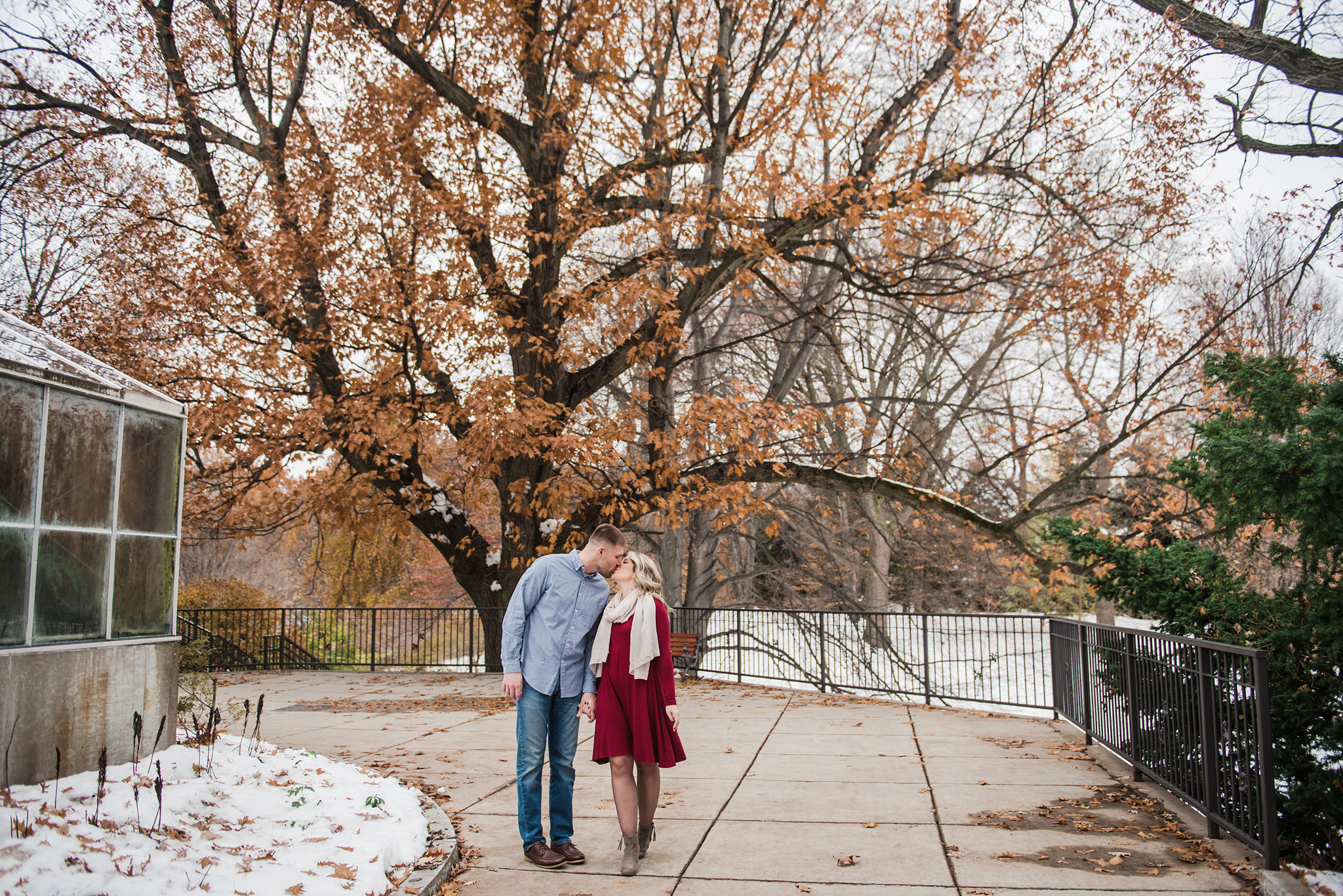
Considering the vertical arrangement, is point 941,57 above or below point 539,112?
A: above

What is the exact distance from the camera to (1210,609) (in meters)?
6.32

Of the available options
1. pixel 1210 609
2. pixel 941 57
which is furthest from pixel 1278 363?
pixel 941 57

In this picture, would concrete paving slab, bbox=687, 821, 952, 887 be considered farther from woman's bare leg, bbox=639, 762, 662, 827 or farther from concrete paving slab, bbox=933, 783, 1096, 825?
concrete paving slab, bbox=933, 783, 1096, 825

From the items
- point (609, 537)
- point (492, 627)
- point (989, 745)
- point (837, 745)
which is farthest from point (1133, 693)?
point (492, 627)

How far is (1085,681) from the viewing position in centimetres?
888

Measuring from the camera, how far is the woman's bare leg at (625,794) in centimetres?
509

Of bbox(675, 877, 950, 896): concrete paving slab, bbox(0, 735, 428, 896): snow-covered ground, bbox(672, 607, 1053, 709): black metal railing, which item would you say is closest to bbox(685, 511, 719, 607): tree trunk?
bbox(672, 607, 1053, 709): black metal railing

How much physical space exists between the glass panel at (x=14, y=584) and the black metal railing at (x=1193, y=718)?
6.97 m

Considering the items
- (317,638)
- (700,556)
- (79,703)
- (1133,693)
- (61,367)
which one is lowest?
(317,638)

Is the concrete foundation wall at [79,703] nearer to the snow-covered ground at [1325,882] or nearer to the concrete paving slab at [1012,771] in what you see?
the concrete paving slab at [1012,771]

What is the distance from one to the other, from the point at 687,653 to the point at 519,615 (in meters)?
11.4

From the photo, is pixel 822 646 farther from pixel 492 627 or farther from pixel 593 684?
pixel 593 684

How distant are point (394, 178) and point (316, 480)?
533 centimetres

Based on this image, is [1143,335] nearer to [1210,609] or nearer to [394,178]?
[1210,609]
